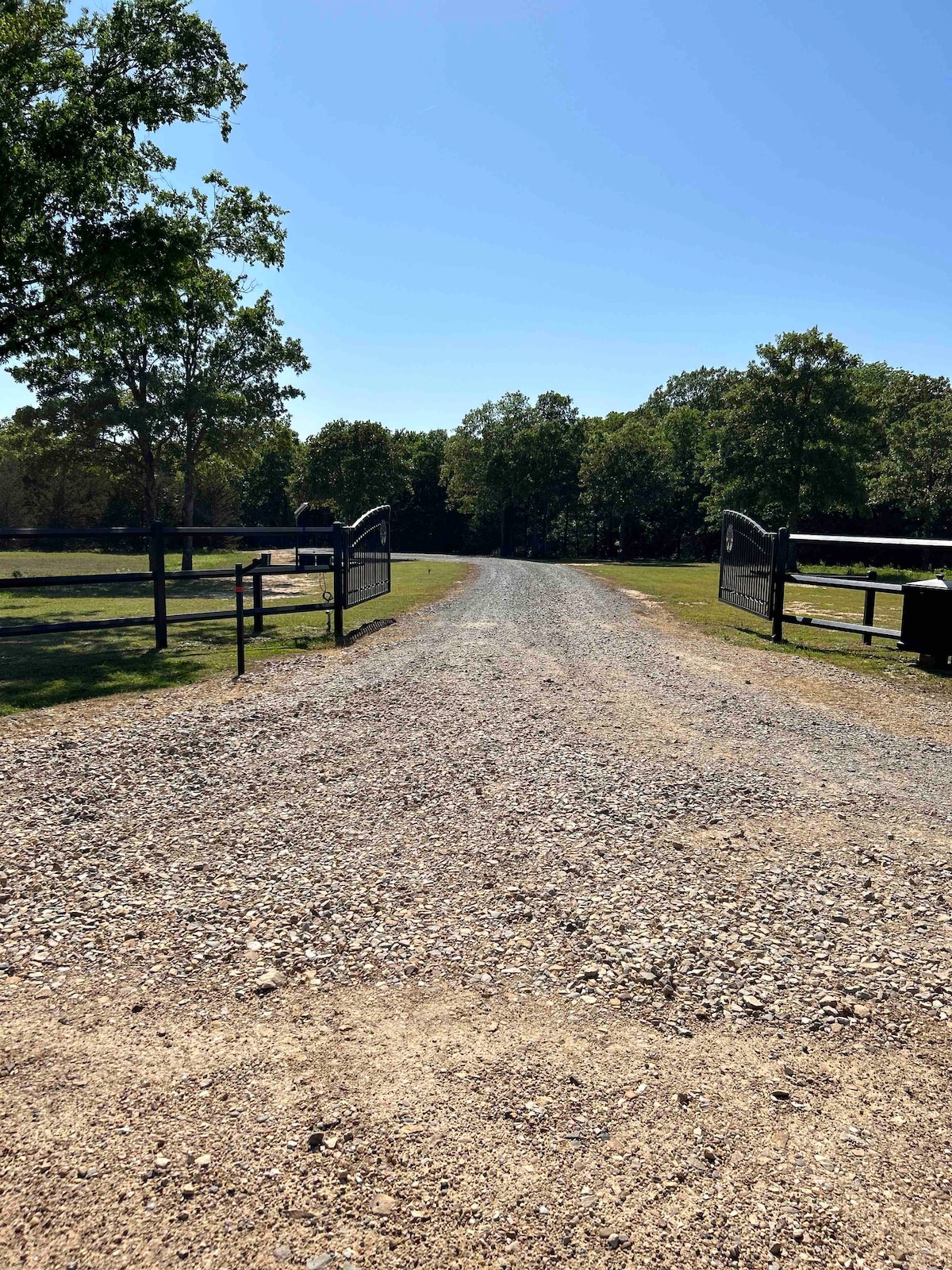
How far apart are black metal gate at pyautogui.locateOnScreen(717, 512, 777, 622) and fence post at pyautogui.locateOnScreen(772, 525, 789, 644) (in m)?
0.03

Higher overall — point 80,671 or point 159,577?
point 159,577

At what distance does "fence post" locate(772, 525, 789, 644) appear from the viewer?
1254 cm

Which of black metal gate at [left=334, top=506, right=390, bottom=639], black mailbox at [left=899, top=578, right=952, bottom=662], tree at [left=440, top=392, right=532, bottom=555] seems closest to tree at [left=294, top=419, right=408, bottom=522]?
tree at [left=440, top=392, right=532, bottom=555]

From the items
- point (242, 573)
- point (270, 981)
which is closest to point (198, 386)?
point (242, 573)

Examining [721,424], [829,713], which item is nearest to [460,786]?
[829,713]

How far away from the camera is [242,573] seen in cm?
1026

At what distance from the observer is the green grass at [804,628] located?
1080cm

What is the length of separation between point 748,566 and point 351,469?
43933 millimetres

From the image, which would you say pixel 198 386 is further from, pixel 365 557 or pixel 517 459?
pixel 517 459

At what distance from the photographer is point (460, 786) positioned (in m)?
5.55

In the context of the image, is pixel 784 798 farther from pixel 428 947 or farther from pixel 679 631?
pixel 679 631

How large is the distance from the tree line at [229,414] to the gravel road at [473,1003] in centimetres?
1280

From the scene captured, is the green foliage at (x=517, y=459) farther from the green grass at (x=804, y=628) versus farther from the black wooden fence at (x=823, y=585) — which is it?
the black wooden fence at (x=823, y=585)

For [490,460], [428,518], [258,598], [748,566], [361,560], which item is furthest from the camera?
[428,518]
